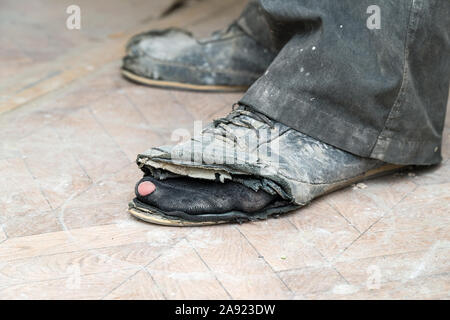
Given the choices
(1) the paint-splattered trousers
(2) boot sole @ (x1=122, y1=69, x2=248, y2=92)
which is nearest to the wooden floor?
(2) boot sole @ (x1=122, y1=69, x2=248, y2=92)

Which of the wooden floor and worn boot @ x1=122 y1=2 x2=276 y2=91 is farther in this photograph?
worn boot @ x1=122 y1=2 x2=276 y2=91

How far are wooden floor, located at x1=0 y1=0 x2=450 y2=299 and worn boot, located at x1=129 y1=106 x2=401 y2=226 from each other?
3 cm

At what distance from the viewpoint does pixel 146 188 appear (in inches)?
52.6

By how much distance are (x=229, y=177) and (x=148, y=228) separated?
0.20 m

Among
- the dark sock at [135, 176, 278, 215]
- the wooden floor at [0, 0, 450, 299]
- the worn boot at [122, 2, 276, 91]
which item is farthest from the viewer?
the worn boot at [122, 2, 276, 91]

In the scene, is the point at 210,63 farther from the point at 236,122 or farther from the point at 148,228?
the point at 148,228

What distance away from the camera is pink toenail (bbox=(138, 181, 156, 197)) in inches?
52.4

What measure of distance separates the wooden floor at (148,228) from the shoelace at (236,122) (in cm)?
20

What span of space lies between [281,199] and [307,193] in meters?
0.06

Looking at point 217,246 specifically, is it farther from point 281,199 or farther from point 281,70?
point 281,70

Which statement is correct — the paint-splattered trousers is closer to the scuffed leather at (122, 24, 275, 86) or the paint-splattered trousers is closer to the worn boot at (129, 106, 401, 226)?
the worn boot at (129, 106, 401, 226)

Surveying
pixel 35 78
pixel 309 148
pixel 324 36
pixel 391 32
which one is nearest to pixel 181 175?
pixel 309 148

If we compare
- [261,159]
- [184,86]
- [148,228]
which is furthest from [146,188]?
[184,86]

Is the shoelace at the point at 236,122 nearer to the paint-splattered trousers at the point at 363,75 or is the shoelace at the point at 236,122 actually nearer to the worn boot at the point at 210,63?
the paint-splattered trousers at the point at 363,75
